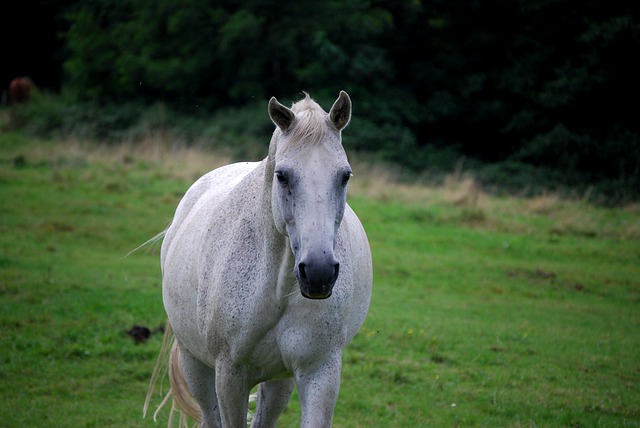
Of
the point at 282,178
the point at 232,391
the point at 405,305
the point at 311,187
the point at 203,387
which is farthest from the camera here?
the point at 405,305

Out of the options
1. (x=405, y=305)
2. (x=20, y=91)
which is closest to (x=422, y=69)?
(x=20, y=91)

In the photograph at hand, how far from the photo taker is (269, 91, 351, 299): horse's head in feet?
9.48

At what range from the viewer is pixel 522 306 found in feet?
31.1

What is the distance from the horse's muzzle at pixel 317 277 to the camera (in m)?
2.86

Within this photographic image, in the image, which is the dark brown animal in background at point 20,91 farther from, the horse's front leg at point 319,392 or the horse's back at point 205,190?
the horse's front leg at point 319,392

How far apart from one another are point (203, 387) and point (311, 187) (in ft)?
6.41

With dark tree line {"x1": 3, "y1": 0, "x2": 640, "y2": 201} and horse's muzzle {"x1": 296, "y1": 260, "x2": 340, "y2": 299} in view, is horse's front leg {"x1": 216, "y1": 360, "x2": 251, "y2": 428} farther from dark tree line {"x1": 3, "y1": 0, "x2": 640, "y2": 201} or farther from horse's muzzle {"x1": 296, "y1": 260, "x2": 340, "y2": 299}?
dark tree line {"x1": 3, "y1": 0, "x2": 640, "y2": 201}

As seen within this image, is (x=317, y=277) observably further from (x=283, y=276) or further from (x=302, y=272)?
(x=283, y=276)

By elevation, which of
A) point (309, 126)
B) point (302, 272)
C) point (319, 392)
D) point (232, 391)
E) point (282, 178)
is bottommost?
point (232, 391)

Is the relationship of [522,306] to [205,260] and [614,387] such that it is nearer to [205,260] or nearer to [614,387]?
[614,387]

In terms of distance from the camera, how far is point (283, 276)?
3.38 m

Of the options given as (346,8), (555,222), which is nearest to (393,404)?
(555,222)

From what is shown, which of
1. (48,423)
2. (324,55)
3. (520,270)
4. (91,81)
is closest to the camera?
(48,423)

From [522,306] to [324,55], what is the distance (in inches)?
634
